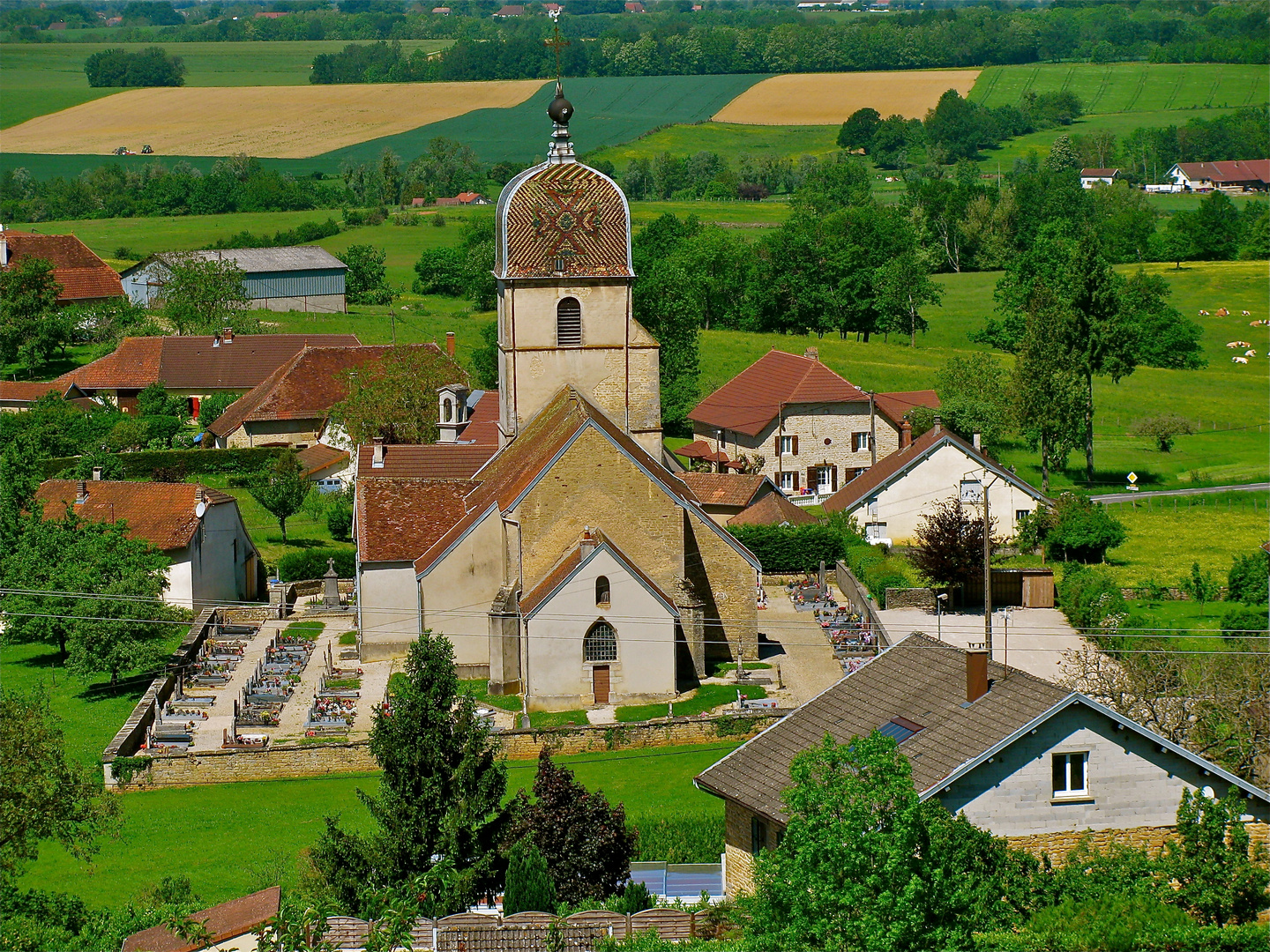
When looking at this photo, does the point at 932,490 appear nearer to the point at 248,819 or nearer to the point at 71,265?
Answer: the point at 248,819

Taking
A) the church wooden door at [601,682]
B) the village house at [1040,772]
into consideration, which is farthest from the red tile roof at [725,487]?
the village house at [1040,772]

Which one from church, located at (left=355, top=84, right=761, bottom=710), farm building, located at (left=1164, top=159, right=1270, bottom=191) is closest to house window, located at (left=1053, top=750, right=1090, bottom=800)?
church, located at (left=355, top=84, right=761, bottom=710)

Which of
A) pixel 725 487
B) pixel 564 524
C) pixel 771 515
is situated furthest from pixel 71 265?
pixel 564 524

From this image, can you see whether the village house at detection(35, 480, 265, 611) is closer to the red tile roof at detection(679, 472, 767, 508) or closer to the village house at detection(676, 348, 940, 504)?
the red tile roof at detection(679, 472, 767, 508)

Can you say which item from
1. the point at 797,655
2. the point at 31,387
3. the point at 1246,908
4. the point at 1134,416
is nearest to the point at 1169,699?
the point at 1246,908

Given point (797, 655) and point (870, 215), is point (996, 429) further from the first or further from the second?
point (870, 215)

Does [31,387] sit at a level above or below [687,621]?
above
